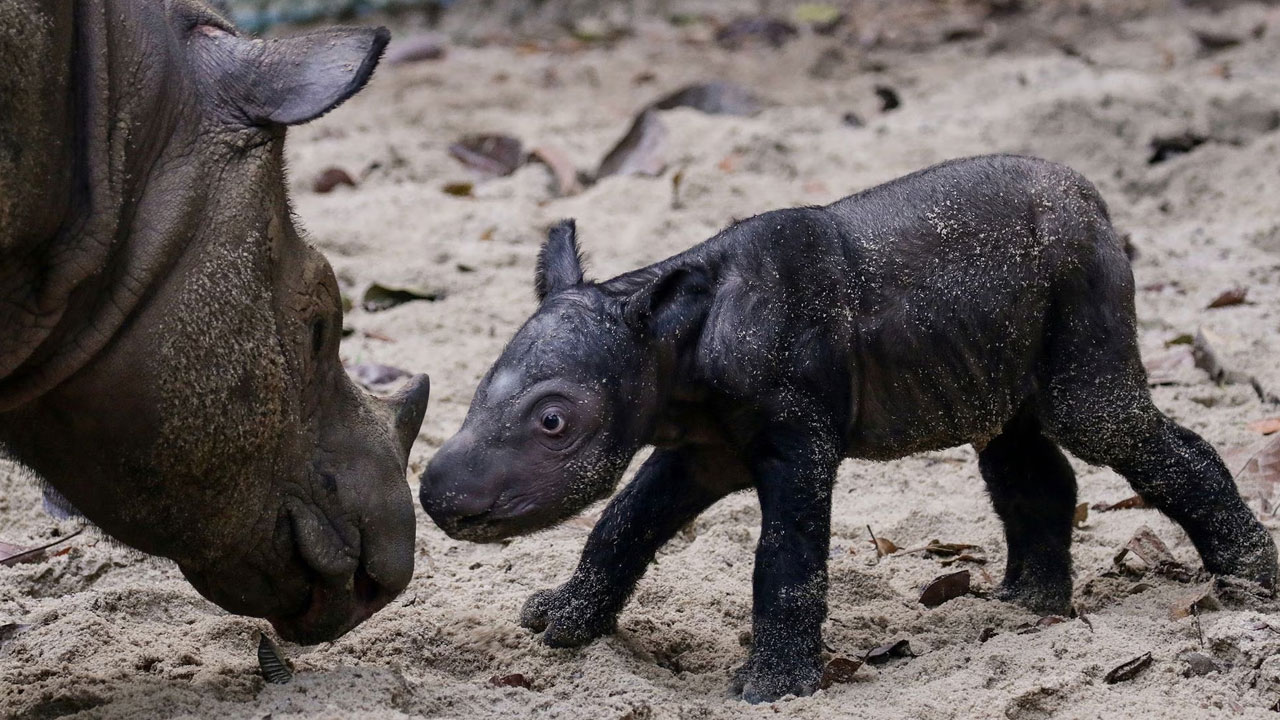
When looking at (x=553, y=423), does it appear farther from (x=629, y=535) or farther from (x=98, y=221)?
(x=98, y=221)

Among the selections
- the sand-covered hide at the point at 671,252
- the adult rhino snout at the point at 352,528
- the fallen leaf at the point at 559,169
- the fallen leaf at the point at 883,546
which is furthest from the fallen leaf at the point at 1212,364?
the fallen leaf at the point at 559,169

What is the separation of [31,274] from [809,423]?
1711 mm

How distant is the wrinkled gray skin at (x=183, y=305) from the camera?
10.2 ft

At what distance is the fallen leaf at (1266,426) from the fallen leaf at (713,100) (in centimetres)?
466

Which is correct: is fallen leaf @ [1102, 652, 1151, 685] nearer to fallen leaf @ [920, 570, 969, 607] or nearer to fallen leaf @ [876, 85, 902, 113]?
fallen leaf @ [920, 570, 969, 607]

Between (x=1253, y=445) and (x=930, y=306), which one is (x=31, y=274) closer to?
(x=930, y=306)

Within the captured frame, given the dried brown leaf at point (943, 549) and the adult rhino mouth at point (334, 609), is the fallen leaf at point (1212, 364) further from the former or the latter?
the adult rhino mouth at point (334, 609)

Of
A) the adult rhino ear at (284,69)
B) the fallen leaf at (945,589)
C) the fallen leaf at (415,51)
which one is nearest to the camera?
the adult rhino ear at (284,69)

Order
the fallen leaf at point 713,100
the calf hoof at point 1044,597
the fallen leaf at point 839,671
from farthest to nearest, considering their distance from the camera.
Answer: the fallen leaf at point 713,100 < the calf hoof at point 1044,597 < the fallen leaf at point 839,671

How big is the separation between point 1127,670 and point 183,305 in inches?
84.2

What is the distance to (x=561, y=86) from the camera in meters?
10.7

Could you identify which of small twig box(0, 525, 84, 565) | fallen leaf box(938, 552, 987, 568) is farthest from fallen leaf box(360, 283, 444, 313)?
fallen leaf box(938, 552, 987, 568)

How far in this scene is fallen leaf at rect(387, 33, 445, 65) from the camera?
11.4 meters

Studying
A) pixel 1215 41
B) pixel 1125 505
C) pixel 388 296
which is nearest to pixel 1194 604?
pixel 1125 505
